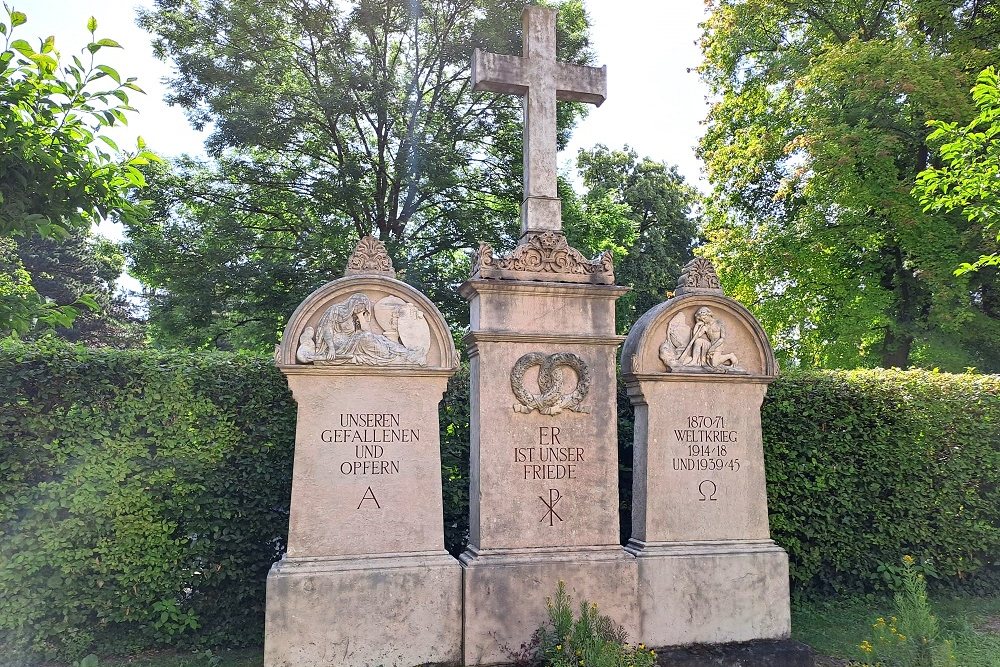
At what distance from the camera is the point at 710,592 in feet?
19.5

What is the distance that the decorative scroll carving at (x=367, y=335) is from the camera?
17.9ft

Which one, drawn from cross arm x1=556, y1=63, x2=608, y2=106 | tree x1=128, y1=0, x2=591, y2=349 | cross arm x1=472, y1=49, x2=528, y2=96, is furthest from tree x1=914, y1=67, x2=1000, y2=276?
tree x1=128, y1=0, x2=591, y2=349

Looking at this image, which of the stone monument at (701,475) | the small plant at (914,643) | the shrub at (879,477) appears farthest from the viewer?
the shrub at (879,477)

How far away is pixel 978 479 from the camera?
26.0ft

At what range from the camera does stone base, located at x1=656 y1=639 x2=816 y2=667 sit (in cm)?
564

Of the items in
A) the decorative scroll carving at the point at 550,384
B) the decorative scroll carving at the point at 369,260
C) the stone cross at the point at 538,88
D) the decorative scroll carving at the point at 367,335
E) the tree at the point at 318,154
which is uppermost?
the tree at the point at 318,154

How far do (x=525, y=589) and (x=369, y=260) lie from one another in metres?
2.93

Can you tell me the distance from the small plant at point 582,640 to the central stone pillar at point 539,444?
114 millimetres

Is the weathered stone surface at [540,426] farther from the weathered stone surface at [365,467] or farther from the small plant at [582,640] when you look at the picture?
the small plant at [582,640]

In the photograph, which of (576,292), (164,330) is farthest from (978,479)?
(164,330)

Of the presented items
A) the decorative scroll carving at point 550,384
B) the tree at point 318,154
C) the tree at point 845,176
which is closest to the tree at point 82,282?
the tree at point 318,154

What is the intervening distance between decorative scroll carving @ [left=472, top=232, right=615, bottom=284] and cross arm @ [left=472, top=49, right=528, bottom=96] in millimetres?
1411

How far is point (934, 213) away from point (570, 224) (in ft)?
21.6

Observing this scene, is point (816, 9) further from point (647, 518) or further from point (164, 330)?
point (164, 330)
